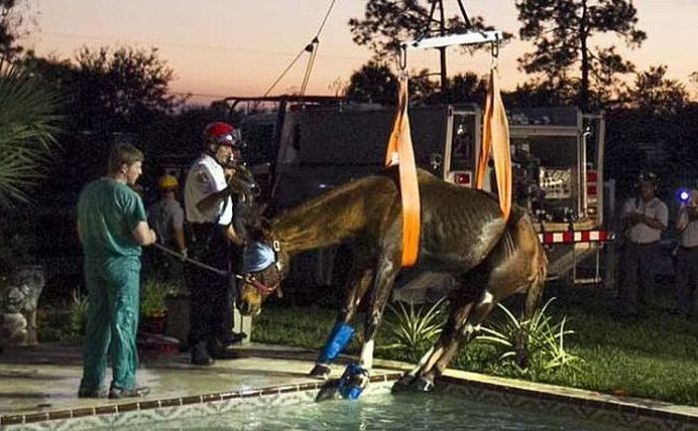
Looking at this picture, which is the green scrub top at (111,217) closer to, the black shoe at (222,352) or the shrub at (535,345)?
the black shoe at (222,352)

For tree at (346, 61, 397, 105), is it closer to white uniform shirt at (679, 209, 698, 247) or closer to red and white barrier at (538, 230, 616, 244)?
red and white barrier at (538, 230, 616, 244)

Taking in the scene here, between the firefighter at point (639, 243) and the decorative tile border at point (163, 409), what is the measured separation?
6.40 meters

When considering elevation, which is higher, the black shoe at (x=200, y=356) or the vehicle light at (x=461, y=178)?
the vehicle light at (x=461, y=178)

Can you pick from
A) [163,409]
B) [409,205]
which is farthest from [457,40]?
[163,409]

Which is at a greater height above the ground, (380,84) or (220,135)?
(380,84)

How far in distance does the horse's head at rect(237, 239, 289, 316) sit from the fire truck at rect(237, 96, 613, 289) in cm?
643

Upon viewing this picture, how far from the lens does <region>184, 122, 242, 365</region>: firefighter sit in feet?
33.3

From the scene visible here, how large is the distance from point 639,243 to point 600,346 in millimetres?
3498

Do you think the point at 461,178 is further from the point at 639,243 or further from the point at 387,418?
the point at 387,418

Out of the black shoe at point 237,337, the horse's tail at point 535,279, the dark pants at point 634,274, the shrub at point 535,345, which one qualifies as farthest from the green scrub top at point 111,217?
the dark pants at point 634,274

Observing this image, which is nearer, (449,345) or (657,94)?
(449,345)

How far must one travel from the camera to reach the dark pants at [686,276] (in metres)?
15.7

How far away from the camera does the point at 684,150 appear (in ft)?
146

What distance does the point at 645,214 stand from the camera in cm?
1555
